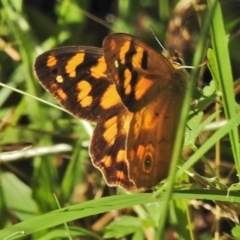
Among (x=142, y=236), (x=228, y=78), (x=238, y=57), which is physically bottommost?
(x=142, y=236)

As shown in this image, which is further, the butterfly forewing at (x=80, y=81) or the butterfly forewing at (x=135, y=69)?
the butterfly forewing at (x=80, y=81)

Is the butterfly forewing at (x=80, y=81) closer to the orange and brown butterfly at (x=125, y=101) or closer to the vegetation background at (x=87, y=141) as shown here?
the orange and brown butterfly at (x=125, y=101)

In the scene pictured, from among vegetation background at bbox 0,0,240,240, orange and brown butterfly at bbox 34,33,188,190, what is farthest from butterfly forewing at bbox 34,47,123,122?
vegetation background at bbox 0,0,240,240

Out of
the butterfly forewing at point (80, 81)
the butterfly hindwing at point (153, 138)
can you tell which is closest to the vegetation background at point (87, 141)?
the butterfly hindwing at point (153, 138)

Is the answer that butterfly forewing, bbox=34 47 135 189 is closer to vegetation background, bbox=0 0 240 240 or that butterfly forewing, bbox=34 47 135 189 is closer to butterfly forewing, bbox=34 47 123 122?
butterfly forewing, bbox=34 47 123 122

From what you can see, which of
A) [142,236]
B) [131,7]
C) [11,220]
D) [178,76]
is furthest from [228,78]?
[131,7]

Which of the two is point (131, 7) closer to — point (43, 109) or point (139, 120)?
point (43, 109)
